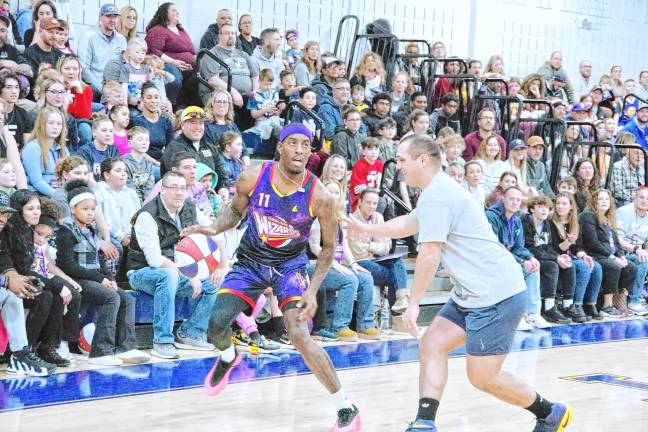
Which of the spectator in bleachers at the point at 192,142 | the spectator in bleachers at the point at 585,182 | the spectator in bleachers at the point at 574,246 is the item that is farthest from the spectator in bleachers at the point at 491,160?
the spectator in bleachers at the point at 192,142

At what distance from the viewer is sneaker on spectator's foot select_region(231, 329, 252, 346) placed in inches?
350

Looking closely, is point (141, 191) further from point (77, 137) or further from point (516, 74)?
point (516, 74)

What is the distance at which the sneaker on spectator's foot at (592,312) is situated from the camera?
11.9 metres

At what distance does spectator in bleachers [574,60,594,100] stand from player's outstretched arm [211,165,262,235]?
13180mm

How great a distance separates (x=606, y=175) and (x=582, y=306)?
3072 mm

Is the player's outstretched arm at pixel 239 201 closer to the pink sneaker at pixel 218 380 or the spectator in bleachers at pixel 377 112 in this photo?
the pink sneaker at pixel 218 380

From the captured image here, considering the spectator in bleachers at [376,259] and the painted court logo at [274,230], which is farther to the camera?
the spectator in bleachers at [376,259]

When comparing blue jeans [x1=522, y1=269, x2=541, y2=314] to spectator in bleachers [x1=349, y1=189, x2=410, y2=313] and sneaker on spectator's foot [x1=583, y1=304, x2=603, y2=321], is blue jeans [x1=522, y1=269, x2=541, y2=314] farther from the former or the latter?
spectator in bleachers [x1=349, y1=189, x2=410, y2=313]

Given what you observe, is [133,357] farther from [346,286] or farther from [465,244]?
[465,244]

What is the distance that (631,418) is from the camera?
6895mm

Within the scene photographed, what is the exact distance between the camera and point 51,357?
7.71 m

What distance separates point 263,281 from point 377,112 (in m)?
6.72

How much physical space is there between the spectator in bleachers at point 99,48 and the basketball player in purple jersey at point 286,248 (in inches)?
203

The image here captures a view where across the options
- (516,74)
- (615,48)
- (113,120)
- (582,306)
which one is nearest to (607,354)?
(582,306)
